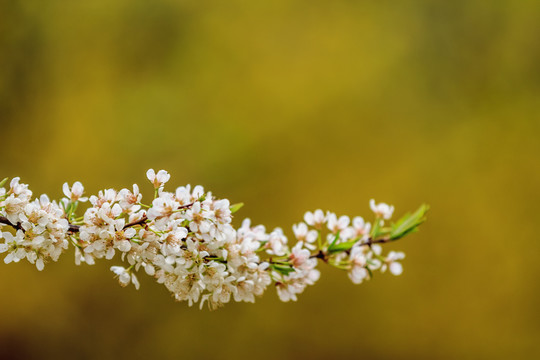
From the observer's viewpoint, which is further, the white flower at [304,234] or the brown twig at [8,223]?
the white flower at [304,234]

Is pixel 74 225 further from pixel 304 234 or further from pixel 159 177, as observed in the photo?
pixel 304 234

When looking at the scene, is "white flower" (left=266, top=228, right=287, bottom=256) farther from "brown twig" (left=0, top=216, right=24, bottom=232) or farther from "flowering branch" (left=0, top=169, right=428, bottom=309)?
"brown twig" (left=0, top=216, right=24, bottom=232)

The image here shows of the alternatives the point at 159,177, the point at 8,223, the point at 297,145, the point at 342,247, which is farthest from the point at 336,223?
the point at 297,145

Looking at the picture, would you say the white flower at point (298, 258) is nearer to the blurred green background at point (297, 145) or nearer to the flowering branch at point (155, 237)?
the flowering branch at point (155, 237)

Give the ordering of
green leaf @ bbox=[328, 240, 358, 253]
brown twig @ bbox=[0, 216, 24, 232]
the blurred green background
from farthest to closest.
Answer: the blurred green background < green leaf @ bbox=[328, 240, 358, 253] < brown twig @ bbox=[0, 216, 24, 232]

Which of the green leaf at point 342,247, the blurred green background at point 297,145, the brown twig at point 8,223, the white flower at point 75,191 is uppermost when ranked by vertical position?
the blurred green background at point 297,145

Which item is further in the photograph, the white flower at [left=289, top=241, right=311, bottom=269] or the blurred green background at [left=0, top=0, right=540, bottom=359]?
the blurred green background at [left=0, top=0, right=540, bottom=359]

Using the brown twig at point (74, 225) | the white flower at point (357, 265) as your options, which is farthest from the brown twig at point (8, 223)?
the white flower at point (357, 265)

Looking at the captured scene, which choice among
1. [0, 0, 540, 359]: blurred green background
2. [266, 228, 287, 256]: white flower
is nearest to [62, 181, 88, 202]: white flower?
[266, 228, 287, 256]: white flower
